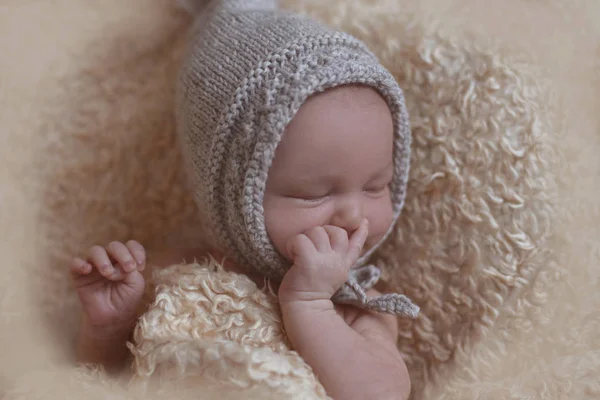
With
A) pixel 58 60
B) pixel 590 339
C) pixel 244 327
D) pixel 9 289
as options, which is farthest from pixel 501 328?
pixel 58 60

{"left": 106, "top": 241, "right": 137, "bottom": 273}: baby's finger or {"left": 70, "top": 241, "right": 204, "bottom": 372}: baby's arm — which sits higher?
{"left": 106, "top": 241, "right": 137, "bottom": 273}: baby's finger

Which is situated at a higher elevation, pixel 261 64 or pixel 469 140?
pixel 261 64

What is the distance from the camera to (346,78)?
1143mm

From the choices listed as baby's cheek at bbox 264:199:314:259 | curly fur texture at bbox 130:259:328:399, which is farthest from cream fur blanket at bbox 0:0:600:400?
baby's cheek at bbox 264:199:314:259

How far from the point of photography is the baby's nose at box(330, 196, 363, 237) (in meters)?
1.18

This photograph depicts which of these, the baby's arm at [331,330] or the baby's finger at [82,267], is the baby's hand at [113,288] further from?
the baby's arm at [331,330]

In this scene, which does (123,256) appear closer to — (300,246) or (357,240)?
(300,246)

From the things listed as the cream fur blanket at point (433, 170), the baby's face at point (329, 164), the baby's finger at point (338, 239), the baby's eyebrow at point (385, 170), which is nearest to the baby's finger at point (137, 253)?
the cream fur blanket at point (433, 170)

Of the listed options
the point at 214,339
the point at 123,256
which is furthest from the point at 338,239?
the point at 123,256

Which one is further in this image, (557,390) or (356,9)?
(356,9)

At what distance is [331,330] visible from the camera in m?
1.10

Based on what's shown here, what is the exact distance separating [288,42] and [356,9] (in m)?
0.35

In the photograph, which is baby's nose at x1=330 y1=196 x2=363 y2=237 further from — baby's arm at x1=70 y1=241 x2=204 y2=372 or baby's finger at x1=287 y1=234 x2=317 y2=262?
baby's arm at x1=70 y1=241 x2=204 y2=372

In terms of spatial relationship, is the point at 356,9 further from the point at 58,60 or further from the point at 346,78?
the point at 58,60
